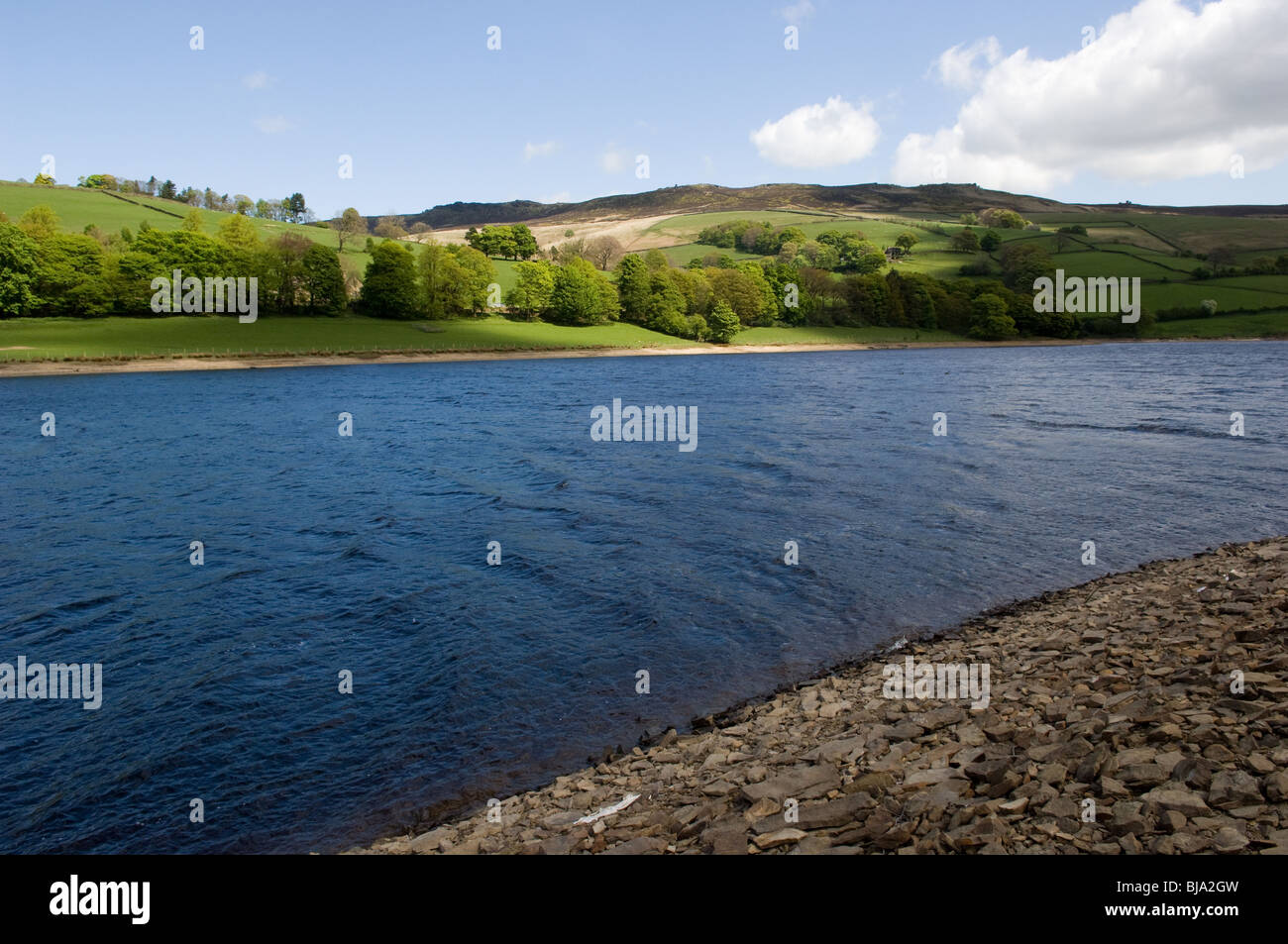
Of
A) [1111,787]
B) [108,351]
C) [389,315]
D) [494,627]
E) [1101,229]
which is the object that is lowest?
[494,627]

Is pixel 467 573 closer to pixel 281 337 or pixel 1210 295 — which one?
pixel 281 337

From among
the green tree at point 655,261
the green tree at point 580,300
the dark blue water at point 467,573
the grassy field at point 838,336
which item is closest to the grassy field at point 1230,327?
the grassy field at point 838,336

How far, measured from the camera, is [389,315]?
104 m

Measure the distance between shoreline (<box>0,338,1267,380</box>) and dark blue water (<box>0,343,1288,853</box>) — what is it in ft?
114

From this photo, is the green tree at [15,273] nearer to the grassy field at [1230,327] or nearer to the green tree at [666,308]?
the green tree at [666,308]

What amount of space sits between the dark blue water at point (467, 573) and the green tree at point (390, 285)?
2513 inches

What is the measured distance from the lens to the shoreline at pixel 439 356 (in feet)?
230

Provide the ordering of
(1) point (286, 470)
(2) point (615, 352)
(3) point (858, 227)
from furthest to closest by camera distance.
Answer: (3) point (858, 227), (2) point (615, 352), (1) point (286, 470)

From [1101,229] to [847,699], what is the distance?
180 metres

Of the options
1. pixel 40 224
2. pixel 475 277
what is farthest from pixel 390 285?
pixel 40 224

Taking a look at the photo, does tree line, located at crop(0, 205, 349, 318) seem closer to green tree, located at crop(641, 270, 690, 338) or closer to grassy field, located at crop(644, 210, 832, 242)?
green tree, located at crop(641, 270, 690, 338)

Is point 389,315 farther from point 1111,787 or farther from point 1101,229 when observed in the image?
point 1101,229

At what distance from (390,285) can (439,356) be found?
18812 mm
